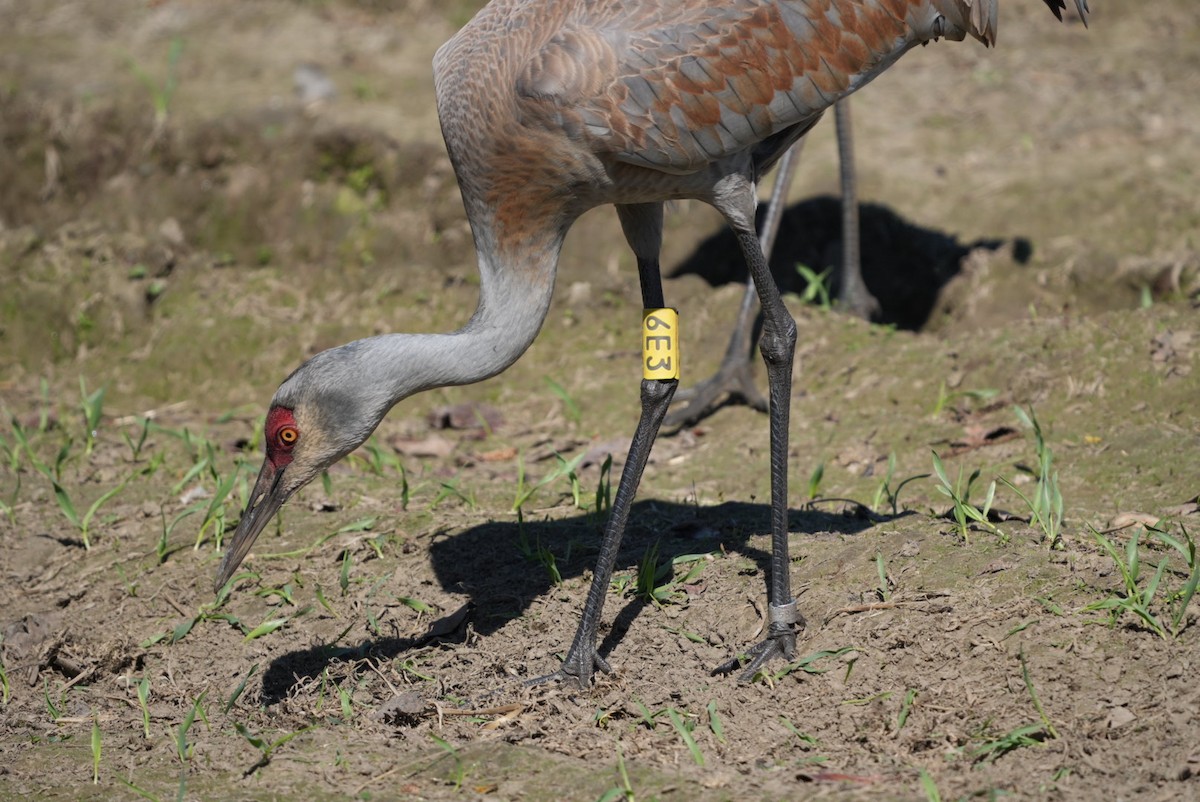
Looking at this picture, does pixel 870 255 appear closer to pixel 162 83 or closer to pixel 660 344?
pixel 660 344

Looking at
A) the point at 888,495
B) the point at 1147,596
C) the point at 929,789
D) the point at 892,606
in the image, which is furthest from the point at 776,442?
the point at 929,789

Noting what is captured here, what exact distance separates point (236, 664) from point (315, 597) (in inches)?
17.0

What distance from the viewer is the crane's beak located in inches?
166

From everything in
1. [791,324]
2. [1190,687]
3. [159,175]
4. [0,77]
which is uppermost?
[0,77]

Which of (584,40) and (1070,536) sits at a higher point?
(584,40)

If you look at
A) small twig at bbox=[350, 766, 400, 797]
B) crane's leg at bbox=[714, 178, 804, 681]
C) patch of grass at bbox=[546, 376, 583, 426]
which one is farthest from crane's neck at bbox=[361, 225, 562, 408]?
patch of grass at bbox=[546, 376, 583, 426]

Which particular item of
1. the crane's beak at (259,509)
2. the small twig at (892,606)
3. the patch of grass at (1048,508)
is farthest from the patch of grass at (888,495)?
the crane's beak at (259,509)

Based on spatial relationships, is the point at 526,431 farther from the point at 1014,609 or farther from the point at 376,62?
the point at 376,62

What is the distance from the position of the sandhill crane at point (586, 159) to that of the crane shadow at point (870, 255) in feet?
11.8

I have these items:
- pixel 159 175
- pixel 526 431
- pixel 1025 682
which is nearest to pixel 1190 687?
pixel 1025 682

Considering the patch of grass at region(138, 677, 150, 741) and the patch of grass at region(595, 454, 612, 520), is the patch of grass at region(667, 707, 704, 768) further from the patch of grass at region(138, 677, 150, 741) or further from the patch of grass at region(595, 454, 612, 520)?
the patch of grass at region(138, 677, 150, 741)

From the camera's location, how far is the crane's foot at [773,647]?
4145 millimetres

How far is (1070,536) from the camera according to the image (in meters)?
4.57

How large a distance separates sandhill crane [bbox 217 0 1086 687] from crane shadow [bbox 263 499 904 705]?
17.3 inches
